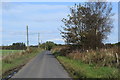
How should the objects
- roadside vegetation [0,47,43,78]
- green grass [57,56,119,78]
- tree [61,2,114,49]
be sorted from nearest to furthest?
green grass [57,56,119,78], roadside vegetation [0,47,43,78], tree [61,2,114,49]

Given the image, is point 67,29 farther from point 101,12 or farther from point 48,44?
point 48,44

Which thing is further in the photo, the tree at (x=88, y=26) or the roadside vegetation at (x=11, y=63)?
the tree at (x=88, y=26)

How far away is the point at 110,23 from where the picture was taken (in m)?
41.9

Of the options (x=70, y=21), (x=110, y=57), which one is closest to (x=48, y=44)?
(x=70, y=21)

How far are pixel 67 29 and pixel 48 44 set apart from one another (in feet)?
338

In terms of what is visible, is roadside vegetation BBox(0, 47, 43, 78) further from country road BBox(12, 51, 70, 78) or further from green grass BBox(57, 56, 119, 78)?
green grass BBox(57, 56, 119, 78)

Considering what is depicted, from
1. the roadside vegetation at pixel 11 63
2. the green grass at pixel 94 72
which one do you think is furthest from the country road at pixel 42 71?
the roadside vegetation at pixel 11 63

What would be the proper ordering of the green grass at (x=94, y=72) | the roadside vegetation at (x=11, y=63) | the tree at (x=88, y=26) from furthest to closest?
the tree at (x=88, y=26) < the roadside vegetation at (x=11, y=63) < the green grass at (x=94, y=72)

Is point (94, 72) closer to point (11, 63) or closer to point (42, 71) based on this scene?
point (42, 71)

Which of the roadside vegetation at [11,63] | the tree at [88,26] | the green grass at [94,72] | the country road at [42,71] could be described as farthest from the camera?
the tree at [88,26]

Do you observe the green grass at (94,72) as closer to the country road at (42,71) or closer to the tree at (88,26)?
the country road at (42,71)

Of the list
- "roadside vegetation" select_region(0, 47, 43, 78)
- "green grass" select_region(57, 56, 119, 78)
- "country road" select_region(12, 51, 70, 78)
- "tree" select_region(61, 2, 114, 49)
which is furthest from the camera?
"tree" select_region(61, 2, 114, 49)

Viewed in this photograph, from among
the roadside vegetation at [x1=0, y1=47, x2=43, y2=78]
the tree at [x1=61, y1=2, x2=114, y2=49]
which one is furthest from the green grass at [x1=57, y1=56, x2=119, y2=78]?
the tree at [x1=61, y1=2, x2=114, y2=49]

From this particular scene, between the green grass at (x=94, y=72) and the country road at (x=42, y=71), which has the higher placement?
the green grass at (x=94, y=72)
